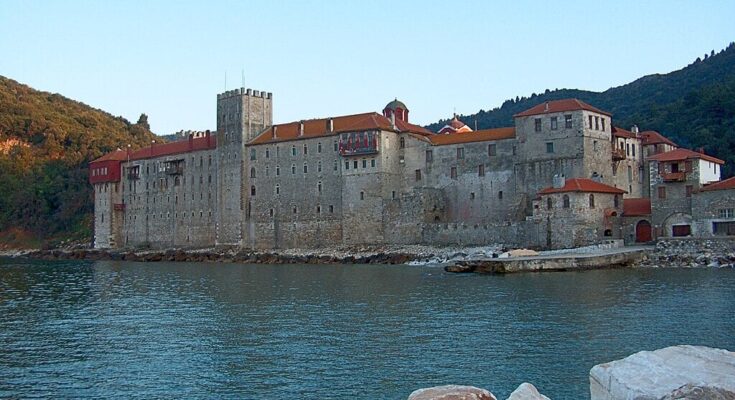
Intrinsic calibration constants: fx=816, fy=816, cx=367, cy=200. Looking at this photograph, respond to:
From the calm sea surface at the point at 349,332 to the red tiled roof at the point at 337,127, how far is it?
2219 cm

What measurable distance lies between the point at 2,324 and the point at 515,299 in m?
17.1

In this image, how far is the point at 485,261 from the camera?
41875mm

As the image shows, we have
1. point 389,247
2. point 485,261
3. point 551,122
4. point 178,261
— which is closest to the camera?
point 485,261

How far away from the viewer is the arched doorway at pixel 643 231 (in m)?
Answer: 47.5

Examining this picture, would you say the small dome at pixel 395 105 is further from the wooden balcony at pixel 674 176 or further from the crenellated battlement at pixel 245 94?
the wooden balcony at pixel 674 176

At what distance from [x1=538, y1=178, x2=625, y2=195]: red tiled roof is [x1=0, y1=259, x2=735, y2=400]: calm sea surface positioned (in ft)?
30.6

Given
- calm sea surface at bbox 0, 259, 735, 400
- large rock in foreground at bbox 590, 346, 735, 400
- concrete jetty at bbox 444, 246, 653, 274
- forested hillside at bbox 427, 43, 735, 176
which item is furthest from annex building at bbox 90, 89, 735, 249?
large rock in foreground at bbox 590, 346, 735, 400

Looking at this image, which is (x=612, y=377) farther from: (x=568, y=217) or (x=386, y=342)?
(x=568, y=217)

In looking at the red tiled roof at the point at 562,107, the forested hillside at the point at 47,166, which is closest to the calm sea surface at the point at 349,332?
the red tiled roof at the point at 562,107

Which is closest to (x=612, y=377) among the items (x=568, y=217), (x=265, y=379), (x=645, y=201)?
(x=265, y=379)

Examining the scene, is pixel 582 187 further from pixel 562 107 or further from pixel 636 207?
pixel 562 107

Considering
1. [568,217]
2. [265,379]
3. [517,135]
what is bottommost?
[265,379]

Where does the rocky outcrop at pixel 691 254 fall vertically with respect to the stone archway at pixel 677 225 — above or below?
below

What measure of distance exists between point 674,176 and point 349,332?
98.3 feet
